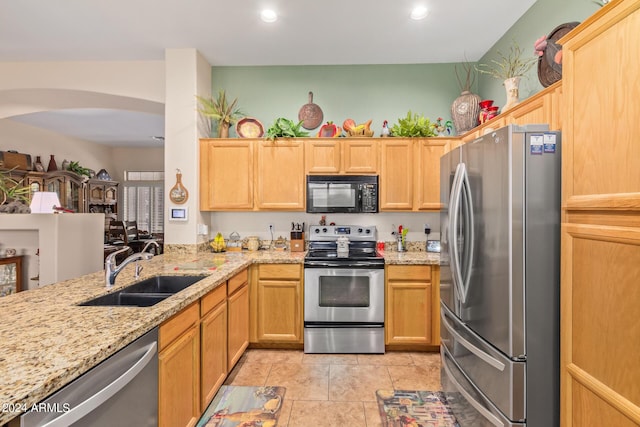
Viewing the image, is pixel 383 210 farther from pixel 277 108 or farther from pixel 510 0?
pixel 510 0

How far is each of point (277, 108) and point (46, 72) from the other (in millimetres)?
2568

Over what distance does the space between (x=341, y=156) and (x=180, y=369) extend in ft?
8.11

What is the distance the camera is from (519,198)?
148 cm

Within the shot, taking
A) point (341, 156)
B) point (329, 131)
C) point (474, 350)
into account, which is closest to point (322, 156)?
point (341, 156)

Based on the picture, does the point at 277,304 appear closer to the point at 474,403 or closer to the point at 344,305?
the point at 344,305

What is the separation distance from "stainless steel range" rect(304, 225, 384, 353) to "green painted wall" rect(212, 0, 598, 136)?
1678mm

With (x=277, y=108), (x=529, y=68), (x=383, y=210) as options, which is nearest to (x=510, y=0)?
(x=529, y=68)

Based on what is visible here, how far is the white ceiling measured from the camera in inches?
105

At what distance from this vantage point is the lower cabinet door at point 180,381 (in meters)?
1.55

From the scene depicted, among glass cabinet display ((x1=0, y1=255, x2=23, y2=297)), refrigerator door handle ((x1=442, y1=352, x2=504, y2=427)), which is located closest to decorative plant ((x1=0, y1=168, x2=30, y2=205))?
glass cabinet display ((x1=0, y1=255, x2=23, y2=297))

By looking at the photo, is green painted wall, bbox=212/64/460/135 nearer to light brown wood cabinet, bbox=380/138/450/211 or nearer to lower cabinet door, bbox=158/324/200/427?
light brown wood cabinet, bbox=380/138/450/211

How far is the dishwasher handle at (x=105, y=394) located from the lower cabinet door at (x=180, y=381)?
0.14 m

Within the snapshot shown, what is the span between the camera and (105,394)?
1123mm

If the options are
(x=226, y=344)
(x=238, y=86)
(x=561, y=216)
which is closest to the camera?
(x=561, y=216)
